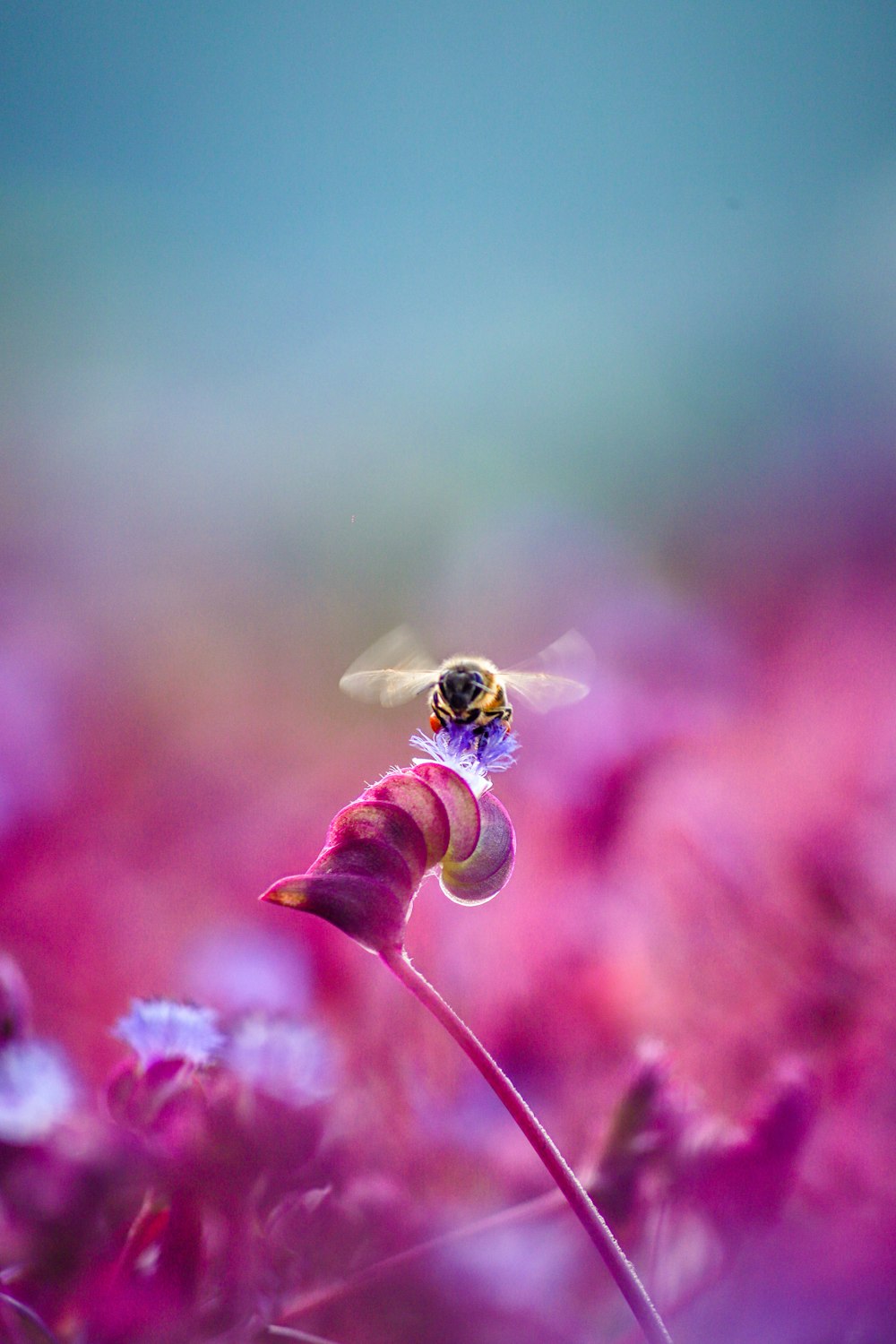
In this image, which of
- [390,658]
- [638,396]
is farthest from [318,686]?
[638,396]

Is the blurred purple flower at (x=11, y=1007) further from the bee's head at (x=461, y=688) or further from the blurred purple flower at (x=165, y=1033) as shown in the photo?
the bee's head at (x=461, y=688)

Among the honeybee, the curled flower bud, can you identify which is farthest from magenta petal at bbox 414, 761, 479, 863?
the honeybee

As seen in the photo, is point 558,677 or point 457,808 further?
point 558,677

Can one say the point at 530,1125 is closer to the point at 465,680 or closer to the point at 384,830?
the point at 384,830

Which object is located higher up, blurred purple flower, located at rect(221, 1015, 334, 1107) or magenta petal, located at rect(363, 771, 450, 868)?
blurred purple flower, located at rect(221, 1015, 334, 1107)

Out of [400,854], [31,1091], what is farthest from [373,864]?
[31,1091]

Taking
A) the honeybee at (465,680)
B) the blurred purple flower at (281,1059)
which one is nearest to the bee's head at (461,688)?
the honeybee at (465,680)

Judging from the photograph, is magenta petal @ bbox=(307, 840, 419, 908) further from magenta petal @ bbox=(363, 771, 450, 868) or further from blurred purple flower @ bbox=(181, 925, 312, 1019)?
blurred purple flower @ bbox=(181, 925, 312, 1019)
